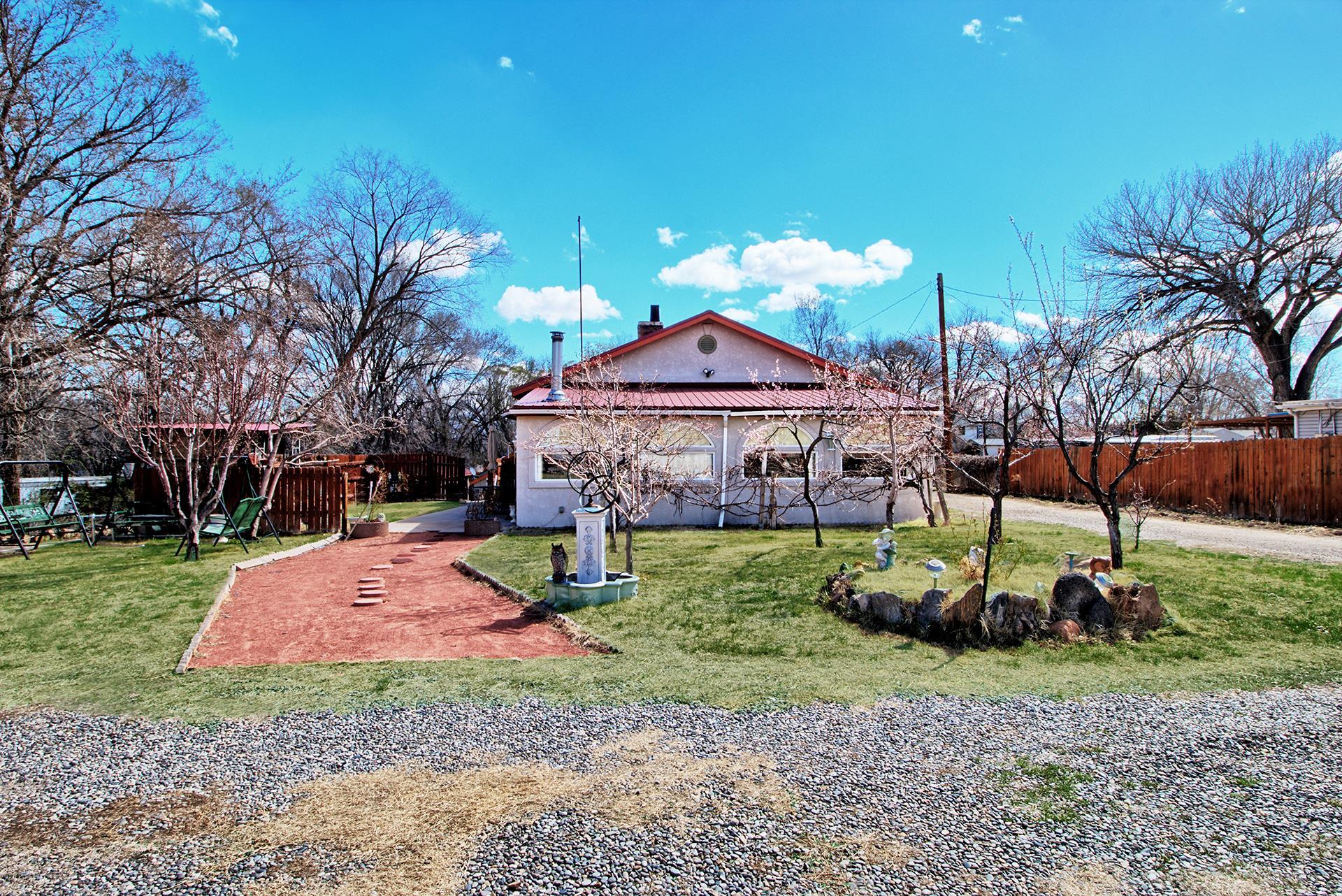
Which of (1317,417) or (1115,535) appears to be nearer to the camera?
(1115,535)

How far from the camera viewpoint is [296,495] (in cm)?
1522

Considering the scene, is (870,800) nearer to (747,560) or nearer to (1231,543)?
(747,560)

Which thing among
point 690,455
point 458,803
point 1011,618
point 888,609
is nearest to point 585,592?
point 888,609

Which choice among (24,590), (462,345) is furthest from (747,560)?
(462,345)

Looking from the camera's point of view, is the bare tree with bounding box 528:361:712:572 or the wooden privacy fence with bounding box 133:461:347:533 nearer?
the bare tree with bounding box 528:361:712:572

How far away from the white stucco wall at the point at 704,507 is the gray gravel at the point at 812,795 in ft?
35.8

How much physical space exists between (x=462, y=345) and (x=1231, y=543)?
33.9 m

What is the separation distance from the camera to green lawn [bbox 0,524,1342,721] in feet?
17.2

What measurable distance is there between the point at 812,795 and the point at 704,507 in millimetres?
12691

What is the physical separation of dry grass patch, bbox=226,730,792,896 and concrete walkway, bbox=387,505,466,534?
41.4 ft

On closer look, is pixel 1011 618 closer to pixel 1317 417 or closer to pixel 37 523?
pixel 37 523

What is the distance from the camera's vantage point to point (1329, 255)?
22.3 m

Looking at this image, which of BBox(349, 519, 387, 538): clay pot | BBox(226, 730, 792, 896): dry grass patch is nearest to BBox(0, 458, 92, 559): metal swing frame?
BBox(349, 519, 387, 538): clay pot

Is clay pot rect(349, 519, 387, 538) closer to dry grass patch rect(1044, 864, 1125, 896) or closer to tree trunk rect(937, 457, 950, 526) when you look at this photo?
tree trunk rect(937, 457, 950, 526)
